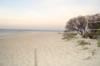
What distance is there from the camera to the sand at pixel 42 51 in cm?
196

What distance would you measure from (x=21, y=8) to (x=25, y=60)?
0.57m

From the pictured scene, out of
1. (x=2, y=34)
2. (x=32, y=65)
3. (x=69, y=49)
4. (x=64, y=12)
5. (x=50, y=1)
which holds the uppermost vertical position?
(x=50, y=1)

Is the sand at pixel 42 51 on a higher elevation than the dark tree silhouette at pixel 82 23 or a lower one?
lower

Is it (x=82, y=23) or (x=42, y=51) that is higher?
(x=82, y=23)

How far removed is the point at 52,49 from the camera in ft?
6.61

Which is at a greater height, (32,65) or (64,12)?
(64,12)

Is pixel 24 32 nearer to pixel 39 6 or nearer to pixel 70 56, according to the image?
pixel 39 6

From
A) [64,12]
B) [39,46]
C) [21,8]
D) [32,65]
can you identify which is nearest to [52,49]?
[39,46]

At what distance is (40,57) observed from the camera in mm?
1990

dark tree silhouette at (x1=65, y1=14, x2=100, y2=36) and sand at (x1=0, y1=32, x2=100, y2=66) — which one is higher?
dark tree silhouette at (x1=65, y1=14, x2=100, y2=36)

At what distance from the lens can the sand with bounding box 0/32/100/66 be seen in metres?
1.96

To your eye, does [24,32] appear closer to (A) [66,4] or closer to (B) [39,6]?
(B) [39,6]

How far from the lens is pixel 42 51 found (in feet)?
6.57

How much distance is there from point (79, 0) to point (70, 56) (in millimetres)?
626
